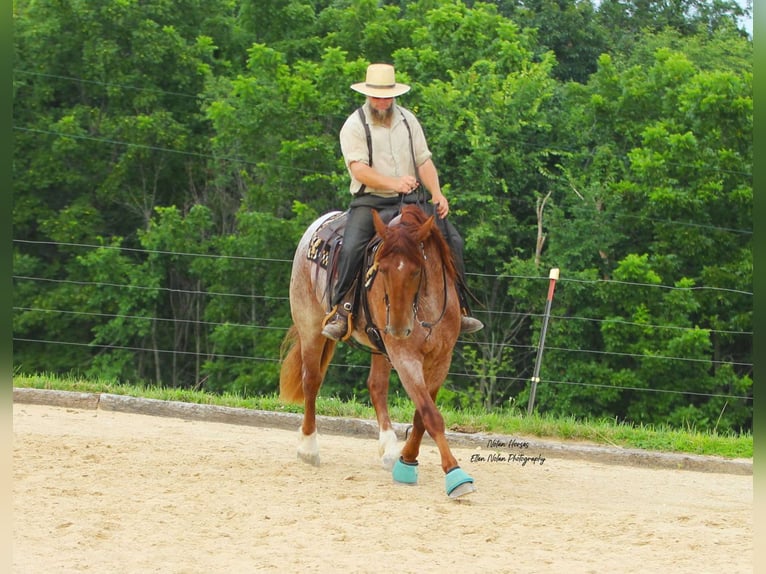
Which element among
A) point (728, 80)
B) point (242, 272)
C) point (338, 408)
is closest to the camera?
point (338, 408)

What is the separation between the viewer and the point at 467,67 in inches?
987

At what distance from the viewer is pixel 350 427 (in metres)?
9.84

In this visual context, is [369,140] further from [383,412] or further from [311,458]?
[311,458]

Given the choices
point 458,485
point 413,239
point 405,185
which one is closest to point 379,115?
point 405,185

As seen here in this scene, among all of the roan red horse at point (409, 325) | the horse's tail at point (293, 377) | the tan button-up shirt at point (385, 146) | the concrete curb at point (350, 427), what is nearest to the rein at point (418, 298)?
the roan red horse at point (409, 325)

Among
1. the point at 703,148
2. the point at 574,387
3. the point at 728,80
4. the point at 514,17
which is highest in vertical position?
the point at 514,17

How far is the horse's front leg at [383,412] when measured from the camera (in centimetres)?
787

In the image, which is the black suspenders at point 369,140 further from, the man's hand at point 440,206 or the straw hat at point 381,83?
the man's hand at point 440,206

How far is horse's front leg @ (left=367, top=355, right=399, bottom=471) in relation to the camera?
7871 mm

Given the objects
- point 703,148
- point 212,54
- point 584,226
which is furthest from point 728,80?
point 212,54

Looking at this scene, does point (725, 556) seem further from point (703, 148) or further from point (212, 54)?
point (212, 54)

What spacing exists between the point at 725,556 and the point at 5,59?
425cm

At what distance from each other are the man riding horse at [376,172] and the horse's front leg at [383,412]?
2.07ft

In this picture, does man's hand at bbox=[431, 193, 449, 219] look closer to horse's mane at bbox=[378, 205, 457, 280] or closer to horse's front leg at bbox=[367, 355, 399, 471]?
horse's mane at bbox=[378, 205, 457, 280]
